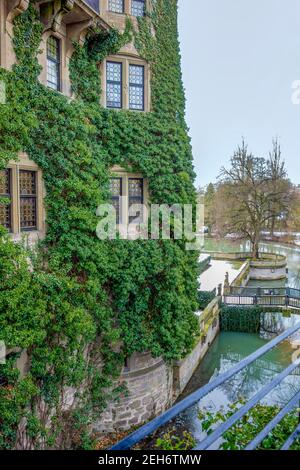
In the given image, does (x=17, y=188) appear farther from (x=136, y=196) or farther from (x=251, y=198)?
(x=251, y=198)

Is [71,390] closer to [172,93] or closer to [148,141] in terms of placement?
[148,141]

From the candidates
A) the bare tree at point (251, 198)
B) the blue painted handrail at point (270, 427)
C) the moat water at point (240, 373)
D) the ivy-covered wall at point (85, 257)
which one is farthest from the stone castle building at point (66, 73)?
the bare tree at point (251, 198)

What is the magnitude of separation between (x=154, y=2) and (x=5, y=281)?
28.7ft

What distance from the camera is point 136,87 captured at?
10.3 meters

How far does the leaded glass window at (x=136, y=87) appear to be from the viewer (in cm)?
1020

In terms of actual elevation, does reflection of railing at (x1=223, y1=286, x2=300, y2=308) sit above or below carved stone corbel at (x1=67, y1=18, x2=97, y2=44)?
below

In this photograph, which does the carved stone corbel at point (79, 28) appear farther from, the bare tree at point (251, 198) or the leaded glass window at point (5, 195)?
the bare tree at point (251, 198)

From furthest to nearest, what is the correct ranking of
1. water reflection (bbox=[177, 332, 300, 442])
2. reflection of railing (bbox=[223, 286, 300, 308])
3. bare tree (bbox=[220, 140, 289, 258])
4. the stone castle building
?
1. bare tree (bbox=[220, 140, 289, 258])
2. reflection of railing (bbox=[223, 286, 300, 308])
3. water reflection (bbox=[177, 332, 300, 442])
4. the stone castle building

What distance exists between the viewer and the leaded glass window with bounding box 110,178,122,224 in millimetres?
10023

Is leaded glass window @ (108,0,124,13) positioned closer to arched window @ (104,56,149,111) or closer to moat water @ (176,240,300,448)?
arched window @ (104,56,149,111)

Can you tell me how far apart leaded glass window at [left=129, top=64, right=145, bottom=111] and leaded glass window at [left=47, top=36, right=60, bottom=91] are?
7.28 ft

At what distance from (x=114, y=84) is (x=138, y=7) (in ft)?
7.47

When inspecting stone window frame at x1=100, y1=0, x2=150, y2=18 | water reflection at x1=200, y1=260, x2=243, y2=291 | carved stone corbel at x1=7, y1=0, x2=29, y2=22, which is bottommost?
water reflection at x1=200, y1=260, x2=243, y2=291

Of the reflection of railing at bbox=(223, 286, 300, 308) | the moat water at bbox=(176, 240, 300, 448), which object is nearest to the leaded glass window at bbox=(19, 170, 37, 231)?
the moat water at bbox=(176, 240, 300, 448)
